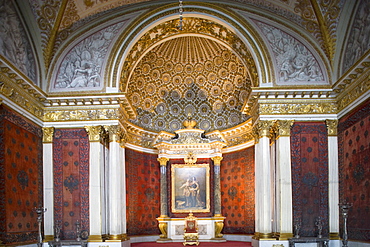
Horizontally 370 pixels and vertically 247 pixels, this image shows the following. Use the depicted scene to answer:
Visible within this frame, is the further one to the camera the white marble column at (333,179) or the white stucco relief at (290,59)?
the white stucco relief at (290,59)

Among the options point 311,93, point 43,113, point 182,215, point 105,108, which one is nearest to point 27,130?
point 43,113

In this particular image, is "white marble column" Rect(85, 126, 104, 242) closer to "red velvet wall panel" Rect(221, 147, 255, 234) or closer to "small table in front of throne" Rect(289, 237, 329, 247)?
"small table in front of throne" Rect(289, 237, 329, 247)

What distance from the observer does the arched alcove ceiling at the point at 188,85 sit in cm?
2231

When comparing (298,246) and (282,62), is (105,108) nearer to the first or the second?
(282,62)

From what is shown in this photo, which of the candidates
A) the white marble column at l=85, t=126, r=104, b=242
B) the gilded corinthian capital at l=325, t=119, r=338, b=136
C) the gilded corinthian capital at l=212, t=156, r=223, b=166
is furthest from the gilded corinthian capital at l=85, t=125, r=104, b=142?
the gilded corinthian capital at l=325, t=119, r=338, b=136

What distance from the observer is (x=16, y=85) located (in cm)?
1516

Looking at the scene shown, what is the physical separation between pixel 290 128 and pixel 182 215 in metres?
8.01

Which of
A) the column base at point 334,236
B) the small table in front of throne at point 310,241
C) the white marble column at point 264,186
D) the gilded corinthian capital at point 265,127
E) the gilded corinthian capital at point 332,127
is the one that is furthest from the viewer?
the gilded corinthian capital at point 265,127

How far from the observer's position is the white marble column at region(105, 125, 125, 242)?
57.5 ft

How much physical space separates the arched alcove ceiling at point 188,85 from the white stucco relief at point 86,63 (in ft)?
10.8

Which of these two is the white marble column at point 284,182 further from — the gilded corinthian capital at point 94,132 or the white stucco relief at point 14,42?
the white stucco relief at point 14,42

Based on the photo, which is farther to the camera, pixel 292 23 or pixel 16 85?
pixel 292 23

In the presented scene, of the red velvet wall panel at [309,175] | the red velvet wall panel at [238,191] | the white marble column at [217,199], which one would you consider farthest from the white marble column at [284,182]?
the white marble column at [217,199]

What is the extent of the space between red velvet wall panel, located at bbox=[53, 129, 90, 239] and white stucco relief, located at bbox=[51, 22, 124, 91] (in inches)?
75.7
